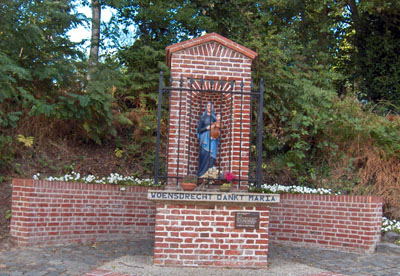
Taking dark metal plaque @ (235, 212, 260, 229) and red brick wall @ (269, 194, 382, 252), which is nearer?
dark metal plaque @ (235, 212, 260, 229)

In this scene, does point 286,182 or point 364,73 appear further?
point 364,73

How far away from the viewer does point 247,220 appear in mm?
5379

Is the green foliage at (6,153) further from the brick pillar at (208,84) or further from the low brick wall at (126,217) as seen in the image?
the brick pillar at (208,84)

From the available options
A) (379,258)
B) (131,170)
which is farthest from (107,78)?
(379,258)

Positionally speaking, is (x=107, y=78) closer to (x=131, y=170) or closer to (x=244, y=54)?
(x=131, y=170)

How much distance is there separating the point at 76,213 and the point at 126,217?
92 cm

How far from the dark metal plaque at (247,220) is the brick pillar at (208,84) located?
3.15 ft

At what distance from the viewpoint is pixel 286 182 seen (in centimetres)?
839

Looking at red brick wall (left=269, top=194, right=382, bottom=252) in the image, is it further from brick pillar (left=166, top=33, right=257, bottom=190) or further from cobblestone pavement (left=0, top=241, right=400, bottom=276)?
brick pillar (left=166, top=33, right=257, bottom=190)

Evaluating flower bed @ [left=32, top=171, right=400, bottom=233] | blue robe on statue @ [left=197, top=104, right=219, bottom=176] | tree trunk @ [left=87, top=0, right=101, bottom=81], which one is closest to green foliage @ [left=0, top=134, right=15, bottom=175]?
flower bed @ [left=32, top=171, right=400, bottom=233]

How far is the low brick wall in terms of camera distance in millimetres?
6348

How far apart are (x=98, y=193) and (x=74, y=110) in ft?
6.27

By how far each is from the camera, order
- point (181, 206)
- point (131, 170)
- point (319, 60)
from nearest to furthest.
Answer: point (181, 206) < point (131, 170) < point (319, 60)

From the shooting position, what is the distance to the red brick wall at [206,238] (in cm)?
530
